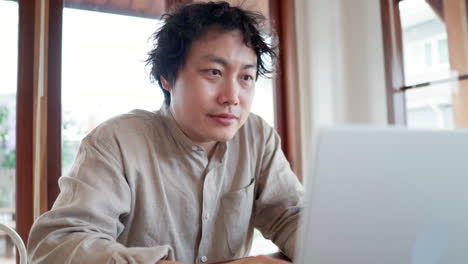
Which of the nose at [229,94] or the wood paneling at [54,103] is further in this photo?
the wood paneling at [54,103]

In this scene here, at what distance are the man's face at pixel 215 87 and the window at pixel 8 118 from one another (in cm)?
110

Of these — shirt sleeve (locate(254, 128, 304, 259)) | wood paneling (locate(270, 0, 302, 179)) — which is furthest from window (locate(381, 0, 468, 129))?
shirt sleeve (locate(254, 128, 304, 259))

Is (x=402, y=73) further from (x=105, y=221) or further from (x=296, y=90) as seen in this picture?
(x=105, y=221)

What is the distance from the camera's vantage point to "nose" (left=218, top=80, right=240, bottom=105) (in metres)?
0.99

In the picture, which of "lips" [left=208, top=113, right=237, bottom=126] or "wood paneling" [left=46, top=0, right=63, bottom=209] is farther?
"wood paneling" [left=46, top=0, right=63, bottom=209]

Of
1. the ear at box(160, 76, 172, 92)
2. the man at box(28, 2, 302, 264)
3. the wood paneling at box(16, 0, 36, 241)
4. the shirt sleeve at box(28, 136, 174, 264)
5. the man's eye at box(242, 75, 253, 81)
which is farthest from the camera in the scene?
the wood paneling at box(16, 0, 36, 241)

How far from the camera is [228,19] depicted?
109cm

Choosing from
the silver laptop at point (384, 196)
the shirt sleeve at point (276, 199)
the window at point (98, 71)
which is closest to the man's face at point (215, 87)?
the shirt sleeve at point (276, 199)

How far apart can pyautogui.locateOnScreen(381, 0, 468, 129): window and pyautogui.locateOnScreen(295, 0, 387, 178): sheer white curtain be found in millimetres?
78

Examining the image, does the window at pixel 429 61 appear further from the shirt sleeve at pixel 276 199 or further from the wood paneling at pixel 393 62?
the shirt sleeve at pixel 276 199

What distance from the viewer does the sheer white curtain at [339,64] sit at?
2166 mm

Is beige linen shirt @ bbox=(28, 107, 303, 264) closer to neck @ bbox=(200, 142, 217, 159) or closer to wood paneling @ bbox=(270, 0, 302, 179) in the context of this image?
neck @ bbox=(200, 142, 217, 159)

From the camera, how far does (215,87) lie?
100cm

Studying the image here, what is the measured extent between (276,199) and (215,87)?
40 centimetres
